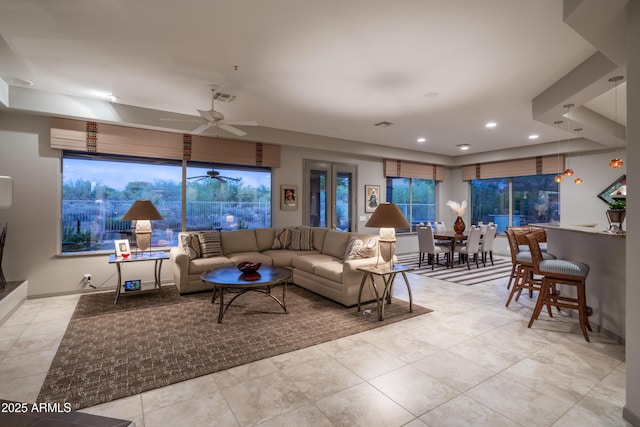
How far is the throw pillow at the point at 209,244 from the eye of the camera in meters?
5.04

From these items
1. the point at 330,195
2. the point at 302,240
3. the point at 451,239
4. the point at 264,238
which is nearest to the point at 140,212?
the point at 264,238

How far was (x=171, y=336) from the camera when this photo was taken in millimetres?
3139

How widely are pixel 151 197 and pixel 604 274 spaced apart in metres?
6.36

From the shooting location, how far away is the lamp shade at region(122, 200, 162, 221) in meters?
4.41

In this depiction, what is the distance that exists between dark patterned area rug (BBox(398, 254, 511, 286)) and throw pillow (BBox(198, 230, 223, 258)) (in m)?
3.90

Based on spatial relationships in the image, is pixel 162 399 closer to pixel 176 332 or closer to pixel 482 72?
pixel 176 332

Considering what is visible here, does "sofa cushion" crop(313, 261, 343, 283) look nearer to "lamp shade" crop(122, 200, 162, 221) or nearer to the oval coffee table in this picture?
the oval coffee table

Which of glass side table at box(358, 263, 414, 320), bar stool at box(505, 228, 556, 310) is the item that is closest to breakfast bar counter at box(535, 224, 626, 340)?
bar stool at box(505, 228, 556, 310)

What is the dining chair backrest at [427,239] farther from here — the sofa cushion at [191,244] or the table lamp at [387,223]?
the sofa cushion at [191,244]

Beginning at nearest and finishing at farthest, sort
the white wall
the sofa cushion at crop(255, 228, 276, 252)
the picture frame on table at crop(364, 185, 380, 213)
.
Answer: the white wall, the sofa cushion at crop(255, 228, 276, 252), the picture frame on table at crop(364, 185, 380, 213)

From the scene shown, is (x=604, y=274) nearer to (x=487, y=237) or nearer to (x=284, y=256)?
(x=487, y=237)

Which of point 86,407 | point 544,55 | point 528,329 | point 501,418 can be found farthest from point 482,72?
point 86,407

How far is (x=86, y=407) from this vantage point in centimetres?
203

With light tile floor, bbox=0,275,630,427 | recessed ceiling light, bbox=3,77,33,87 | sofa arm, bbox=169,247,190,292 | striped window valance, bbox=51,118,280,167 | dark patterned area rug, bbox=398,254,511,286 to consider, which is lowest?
light tile floor, bbox=0,275,630,427
